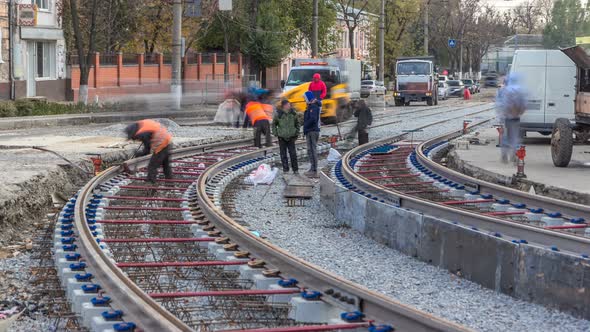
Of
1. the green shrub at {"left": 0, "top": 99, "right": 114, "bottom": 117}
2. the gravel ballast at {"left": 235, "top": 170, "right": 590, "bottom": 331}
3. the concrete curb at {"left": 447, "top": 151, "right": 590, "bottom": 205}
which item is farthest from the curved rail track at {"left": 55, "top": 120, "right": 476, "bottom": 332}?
the green shrub at {"left": 0, "top": 99, "right": 114, "bottom": 117}

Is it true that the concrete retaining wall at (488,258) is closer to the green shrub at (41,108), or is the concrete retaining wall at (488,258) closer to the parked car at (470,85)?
the green shrub at (41,108)

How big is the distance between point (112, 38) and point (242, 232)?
160 ft

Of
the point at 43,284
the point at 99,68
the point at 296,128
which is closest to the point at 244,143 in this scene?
the point at 296,128

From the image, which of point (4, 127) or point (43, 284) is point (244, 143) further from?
point (43, 284)

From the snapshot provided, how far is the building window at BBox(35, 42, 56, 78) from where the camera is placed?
4638 cm

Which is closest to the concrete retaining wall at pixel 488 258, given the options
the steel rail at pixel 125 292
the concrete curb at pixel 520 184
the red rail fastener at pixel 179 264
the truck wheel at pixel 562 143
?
the red rail fastener at pixel 179 264

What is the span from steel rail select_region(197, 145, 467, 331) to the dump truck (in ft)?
69.9

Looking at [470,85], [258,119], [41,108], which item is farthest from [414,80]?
[258,119]

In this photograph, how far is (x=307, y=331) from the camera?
20.6 ft

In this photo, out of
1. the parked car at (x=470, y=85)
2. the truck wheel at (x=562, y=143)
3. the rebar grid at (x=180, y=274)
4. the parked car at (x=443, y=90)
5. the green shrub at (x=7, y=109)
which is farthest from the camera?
the parked car at (x=470, y=85)

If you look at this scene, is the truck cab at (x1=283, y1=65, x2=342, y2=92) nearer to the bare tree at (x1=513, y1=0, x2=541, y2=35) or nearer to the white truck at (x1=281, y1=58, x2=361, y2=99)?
the white truck at (x1=281, y1=58, x2=361, y2=99)

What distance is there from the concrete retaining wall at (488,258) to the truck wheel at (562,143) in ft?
22.3

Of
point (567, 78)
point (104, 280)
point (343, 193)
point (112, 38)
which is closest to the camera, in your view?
point (104, 280)

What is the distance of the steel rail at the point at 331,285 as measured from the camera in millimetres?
6109
